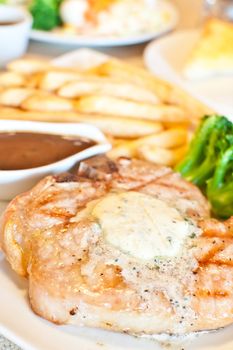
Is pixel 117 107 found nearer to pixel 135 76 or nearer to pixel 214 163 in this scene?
pixel 135 76

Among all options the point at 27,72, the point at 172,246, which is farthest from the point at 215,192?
the point at 27,72

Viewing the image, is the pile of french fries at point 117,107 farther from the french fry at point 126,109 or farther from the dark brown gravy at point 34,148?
the dark brown gravy at point 34,148

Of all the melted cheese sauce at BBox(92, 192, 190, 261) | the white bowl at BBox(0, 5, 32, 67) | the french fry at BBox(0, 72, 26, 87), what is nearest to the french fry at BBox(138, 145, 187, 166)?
the melted cheese sauce at BBox(92, 192, 190, 261)

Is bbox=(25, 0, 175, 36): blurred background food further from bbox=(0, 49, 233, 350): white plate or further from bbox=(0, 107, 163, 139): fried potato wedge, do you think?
bbox=(0, 49, 233, 350): white plate

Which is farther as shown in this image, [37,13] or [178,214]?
[37,13]

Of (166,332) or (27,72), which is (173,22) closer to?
(27,72)

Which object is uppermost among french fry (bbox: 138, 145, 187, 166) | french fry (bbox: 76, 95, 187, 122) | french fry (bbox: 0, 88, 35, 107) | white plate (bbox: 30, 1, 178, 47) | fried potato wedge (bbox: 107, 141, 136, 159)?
french fry (bbox: 76, 95, 187, 122)

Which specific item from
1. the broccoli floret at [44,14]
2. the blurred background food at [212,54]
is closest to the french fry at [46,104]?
the blurred background food at [212,54]

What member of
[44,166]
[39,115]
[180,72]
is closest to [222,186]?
[44,166]
